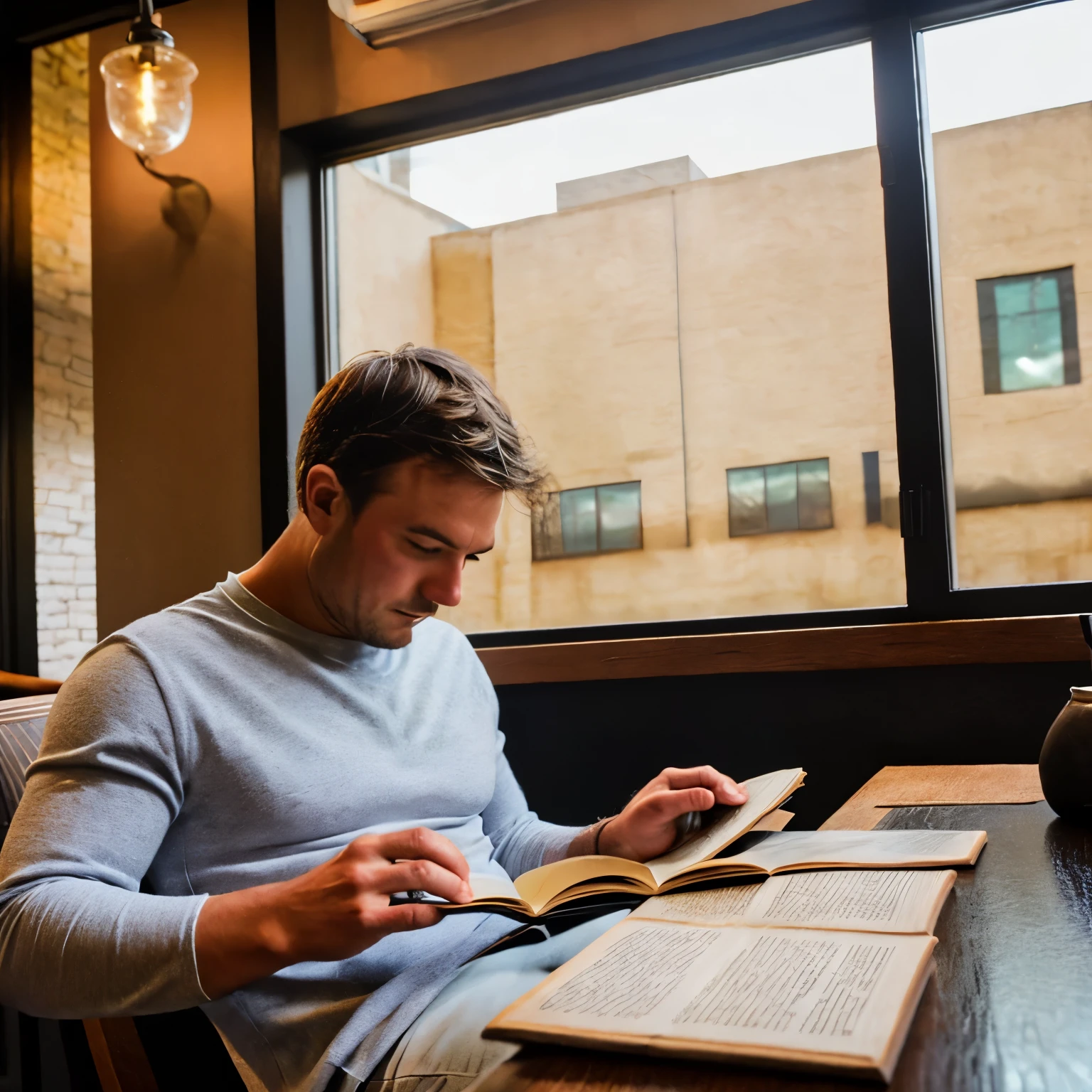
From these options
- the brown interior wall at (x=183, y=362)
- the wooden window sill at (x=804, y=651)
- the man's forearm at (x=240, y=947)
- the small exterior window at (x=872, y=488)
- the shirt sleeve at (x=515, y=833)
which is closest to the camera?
the man's forearm at (x=240, y=947)

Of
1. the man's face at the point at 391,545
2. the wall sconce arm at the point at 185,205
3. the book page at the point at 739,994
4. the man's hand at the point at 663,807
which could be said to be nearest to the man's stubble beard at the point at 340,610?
the man's face at the point at 391,545

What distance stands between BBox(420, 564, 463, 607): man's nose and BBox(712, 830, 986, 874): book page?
0.46 metres

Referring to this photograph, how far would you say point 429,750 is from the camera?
3.99 feet

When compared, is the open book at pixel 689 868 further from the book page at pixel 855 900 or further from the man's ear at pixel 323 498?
the man's ear at pixel 323 498

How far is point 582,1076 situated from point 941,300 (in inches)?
74.0

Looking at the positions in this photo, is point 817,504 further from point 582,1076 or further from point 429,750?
point 582,1076

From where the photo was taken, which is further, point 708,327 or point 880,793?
point 708,327

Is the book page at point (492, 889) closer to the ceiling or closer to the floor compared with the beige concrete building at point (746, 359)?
closer to the floor

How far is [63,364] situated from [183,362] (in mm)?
2985

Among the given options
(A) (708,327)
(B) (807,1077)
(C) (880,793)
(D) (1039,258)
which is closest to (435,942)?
(B) (807,1077)

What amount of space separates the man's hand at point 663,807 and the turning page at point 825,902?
0.73 feet

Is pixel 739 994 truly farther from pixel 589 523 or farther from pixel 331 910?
pixel 589 523

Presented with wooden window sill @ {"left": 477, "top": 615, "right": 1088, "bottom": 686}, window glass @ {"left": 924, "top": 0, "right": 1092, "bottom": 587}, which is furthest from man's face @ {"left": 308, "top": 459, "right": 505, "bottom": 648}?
window glass @ {"left": 924, "top": 0, "right": 1092, "bottom": 587}

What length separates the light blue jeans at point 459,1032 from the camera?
78 cm
